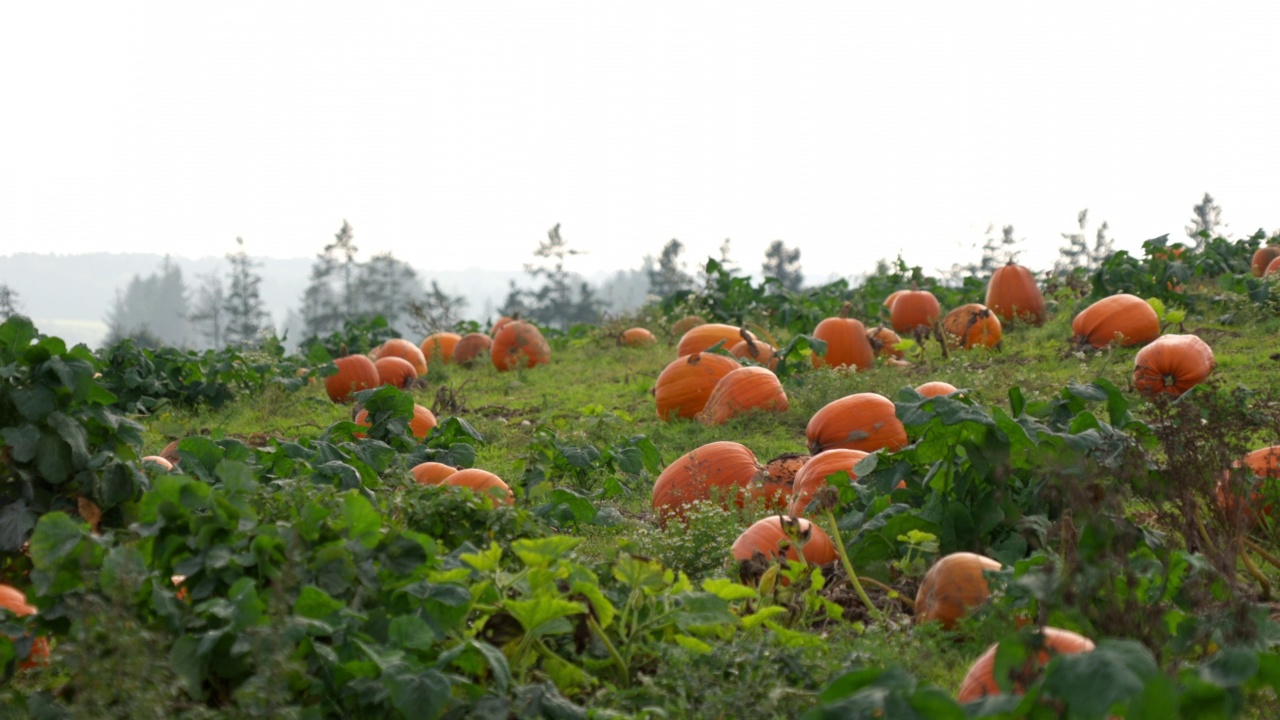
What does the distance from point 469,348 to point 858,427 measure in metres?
8.94

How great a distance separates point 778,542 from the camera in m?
4.15

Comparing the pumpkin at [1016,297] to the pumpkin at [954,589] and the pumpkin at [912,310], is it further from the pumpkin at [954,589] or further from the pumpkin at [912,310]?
the pumpkin at [954,589]

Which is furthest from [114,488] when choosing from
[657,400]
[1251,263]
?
[1251,263]

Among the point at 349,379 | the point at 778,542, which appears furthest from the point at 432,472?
the point at 349,379

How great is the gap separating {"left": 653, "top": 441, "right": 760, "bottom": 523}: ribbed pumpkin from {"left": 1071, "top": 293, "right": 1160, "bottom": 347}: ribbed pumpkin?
4.90 m

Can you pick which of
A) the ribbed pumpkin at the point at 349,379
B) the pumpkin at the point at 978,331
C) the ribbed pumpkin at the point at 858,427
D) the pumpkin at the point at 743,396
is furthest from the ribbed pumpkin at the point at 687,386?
the ribbed pumpkin at the point at 349,379

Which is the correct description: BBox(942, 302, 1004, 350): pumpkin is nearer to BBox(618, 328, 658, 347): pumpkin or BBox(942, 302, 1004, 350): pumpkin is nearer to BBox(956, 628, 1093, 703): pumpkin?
BBox(618, 328, 658, 347): pumpkin

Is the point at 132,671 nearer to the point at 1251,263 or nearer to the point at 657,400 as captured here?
the point at 657,400

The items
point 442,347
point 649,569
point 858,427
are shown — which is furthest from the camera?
point 442,347

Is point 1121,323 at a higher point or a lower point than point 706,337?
higher

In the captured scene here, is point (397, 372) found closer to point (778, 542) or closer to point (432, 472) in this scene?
point (432, 472)

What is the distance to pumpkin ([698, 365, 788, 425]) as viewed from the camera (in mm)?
8156

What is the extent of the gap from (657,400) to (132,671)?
6.69 m

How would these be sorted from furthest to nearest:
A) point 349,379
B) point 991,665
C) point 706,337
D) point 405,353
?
point 405,353 → point 349,379 → point 706,337 → point 991,665
